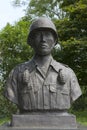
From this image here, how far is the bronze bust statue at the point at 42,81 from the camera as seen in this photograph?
224 inches

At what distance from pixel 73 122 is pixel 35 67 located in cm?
87

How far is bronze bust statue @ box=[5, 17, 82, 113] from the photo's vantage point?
5699mm

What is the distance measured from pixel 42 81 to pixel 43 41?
523 mm

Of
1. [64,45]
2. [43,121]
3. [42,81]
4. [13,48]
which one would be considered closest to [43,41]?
[42,81]

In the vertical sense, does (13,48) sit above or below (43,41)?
below

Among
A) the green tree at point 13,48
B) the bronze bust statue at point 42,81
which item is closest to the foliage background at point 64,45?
the green tree at point 13,48

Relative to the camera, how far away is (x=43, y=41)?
5887 mm

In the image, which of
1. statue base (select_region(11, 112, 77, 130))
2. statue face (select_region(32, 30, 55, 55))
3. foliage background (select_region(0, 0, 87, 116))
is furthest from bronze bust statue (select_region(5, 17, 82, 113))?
foliage background (select_region(0, 0, 87, 116))

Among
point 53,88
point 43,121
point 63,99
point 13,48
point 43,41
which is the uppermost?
point 43,41

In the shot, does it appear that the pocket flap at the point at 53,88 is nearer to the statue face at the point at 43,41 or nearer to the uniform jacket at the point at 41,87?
the uniform jacket at the point at 41,87

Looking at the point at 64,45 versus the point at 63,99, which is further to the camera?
the point at 64,45

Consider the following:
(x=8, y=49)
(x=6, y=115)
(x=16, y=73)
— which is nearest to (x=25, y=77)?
(x=16, y=73)

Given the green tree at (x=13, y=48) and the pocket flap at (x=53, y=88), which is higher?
the pocket flap at (x=53, y=88)

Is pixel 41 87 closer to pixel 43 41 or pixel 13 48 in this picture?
pixel 43 41
